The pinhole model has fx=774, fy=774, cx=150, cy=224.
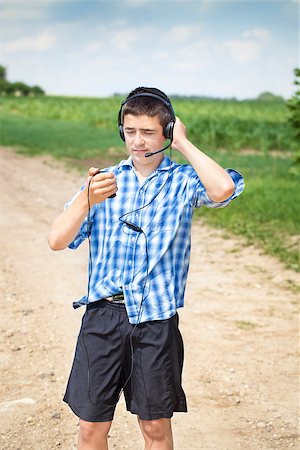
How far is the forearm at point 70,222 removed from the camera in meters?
2.77

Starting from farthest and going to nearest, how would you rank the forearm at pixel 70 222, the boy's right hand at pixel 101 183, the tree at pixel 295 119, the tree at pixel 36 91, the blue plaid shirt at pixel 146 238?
the tree at pixel 36 91
the tree at pixel 295 119
the blue plaid shirt at pixel 146 238
the forearm at pixel 70 222
the boy's right hand at pixel 101 183

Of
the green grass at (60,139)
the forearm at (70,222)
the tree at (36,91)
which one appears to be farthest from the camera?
the tree at (36,91)

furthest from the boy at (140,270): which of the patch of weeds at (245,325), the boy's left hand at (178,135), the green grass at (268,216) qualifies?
the green grass at (268,216)

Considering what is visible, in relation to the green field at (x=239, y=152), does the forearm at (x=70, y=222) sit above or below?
above

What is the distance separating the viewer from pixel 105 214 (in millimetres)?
2930

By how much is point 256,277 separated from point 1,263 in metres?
2.67

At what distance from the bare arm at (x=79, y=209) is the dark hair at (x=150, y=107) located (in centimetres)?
33

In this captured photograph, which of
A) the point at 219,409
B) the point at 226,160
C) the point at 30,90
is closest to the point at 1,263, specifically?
the point at 219,409

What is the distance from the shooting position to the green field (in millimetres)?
9969

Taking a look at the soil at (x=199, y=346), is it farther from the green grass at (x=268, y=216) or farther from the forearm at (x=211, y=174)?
the forearm at (x=211, y=174)

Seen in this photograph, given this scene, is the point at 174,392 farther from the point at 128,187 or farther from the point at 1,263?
the point at 1,263

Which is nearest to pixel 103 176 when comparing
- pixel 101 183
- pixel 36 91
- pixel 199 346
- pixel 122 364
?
pixel 101 183

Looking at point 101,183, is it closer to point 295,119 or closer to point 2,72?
point 295,119

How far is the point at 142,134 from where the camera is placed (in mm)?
2869
